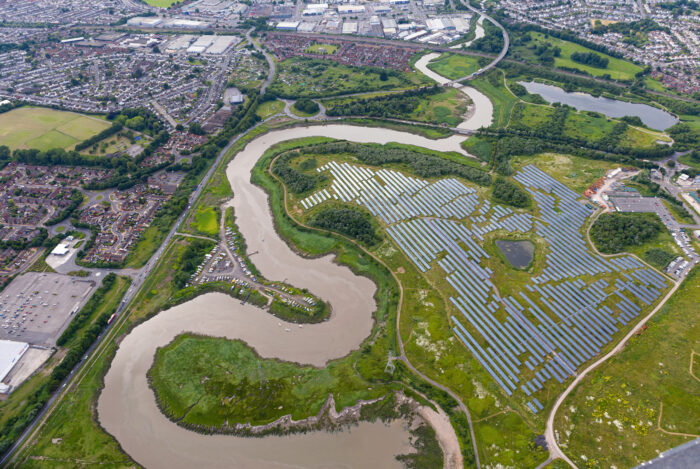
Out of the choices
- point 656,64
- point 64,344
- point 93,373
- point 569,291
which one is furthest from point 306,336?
point 656,64

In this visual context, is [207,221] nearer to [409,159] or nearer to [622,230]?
[409,159]

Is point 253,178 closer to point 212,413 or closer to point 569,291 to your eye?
point 212,413

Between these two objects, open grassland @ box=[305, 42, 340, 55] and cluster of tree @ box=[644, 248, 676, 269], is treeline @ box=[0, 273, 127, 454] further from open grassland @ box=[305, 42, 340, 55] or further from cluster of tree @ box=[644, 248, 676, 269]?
open grassland @ box=[305, 42, 340, 55]

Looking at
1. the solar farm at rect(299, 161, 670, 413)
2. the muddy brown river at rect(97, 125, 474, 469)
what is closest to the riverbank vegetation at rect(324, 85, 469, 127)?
the solar farm at rect(299, 161, 670, 413)

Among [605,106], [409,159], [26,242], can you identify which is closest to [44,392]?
[26,242]

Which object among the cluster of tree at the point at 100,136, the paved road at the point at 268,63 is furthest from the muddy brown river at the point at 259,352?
the paved road at the point at 268,63
